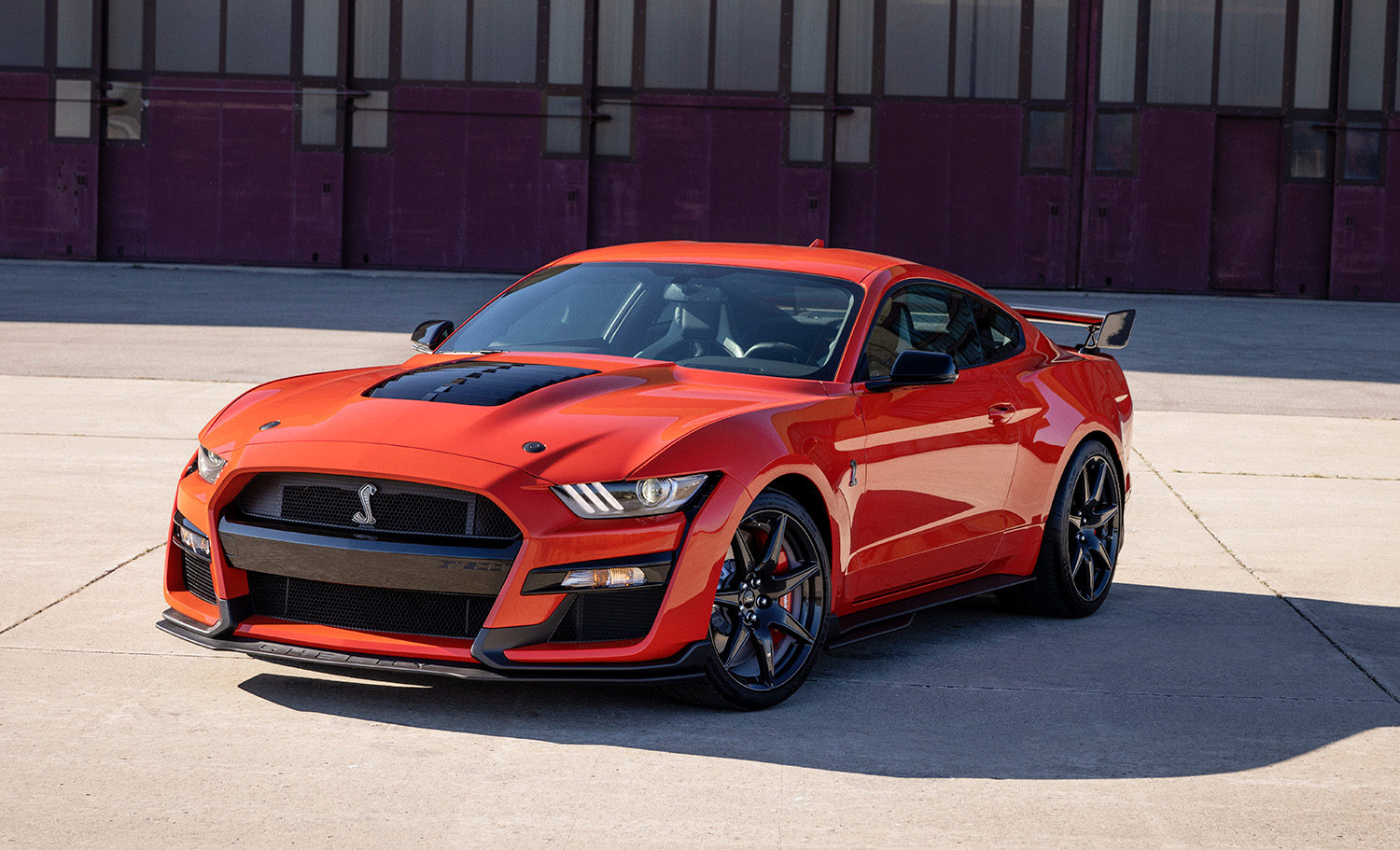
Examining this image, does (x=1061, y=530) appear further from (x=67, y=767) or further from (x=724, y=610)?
(x=67, y=767)

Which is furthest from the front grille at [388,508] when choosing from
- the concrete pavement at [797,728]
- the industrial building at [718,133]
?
the industrial building at [718,133]

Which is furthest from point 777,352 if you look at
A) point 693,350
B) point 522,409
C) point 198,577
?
point 198,577

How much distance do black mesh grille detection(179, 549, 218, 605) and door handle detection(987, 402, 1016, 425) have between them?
9.65 feet

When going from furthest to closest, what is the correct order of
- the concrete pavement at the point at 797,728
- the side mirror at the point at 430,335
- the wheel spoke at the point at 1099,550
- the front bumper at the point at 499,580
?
the wheel spoke at the point at 1099,550 → the side mirror at the point at 430,335 → the front bumper at the point at 499,580 → the concrete pavement at the point at 797,728

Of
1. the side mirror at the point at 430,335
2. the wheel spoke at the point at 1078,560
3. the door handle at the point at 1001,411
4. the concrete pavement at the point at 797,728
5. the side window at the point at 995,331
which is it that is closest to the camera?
the concrete pavement at the point at 797,728

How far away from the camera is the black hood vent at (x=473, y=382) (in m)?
5.16

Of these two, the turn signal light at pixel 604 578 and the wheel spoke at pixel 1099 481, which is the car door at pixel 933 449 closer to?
the wheel spoke at pixel 1099 481

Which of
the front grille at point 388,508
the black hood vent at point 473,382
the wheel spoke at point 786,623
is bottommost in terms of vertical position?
the wheel spoke at point 786,623

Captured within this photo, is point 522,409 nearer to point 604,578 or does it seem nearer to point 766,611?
point 604,578

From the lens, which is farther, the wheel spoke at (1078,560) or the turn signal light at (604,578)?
the wheel spoke at (1078,560)

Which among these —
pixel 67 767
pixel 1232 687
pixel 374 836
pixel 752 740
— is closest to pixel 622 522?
pixel 752 740

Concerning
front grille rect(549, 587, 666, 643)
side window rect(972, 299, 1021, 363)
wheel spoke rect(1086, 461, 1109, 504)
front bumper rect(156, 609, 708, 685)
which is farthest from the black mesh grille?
wheel spoke rect(1086, 461, 1109, 504)

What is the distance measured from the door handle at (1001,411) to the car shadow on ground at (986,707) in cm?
86

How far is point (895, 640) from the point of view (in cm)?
631
